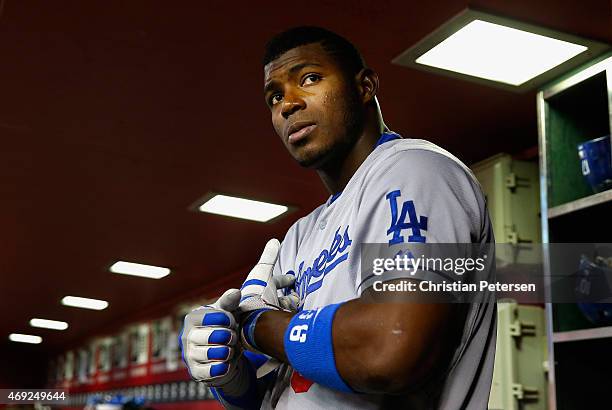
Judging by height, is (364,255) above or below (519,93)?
below

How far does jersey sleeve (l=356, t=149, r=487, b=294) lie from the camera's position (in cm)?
96

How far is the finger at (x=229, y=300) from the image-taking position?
3.61ft

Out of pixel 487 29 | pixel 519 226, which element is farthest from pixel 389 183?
pixel 519 226

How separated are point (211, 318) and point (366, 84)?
0.49 m

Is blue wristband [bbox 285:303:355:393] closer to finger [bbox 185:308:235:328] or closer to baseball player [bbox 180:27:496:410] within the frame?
baseball player [bbox 180:27:496:410]

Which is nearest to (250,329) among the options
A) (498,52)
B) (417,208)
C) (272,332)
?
(272,332)

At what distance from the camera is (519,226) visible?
3.54 m

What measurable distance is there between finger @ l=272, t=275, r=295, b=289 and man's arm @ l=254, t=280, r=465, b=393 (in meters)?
0.27

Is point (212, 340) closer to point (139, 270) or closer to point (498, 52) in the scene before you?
point (498, 52)

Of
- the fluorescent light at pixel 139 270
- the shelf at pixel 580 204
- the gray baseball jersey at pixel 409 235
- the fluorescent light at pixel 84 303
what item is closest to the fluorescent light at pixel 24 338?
the fluorescent light at pixel 84 303

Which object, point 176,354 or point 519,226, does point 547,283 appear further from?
point 176,354

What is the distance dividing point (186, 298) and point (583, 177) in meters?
5.62

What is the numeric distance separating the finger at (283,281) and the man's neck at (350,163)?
0.16 metres

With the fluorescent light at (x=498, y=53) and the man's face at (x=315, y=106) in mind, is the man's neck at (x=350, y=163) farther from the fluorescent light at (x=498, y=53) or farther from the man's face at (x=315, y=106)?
the fluorescent light at (x=498, y=53)
